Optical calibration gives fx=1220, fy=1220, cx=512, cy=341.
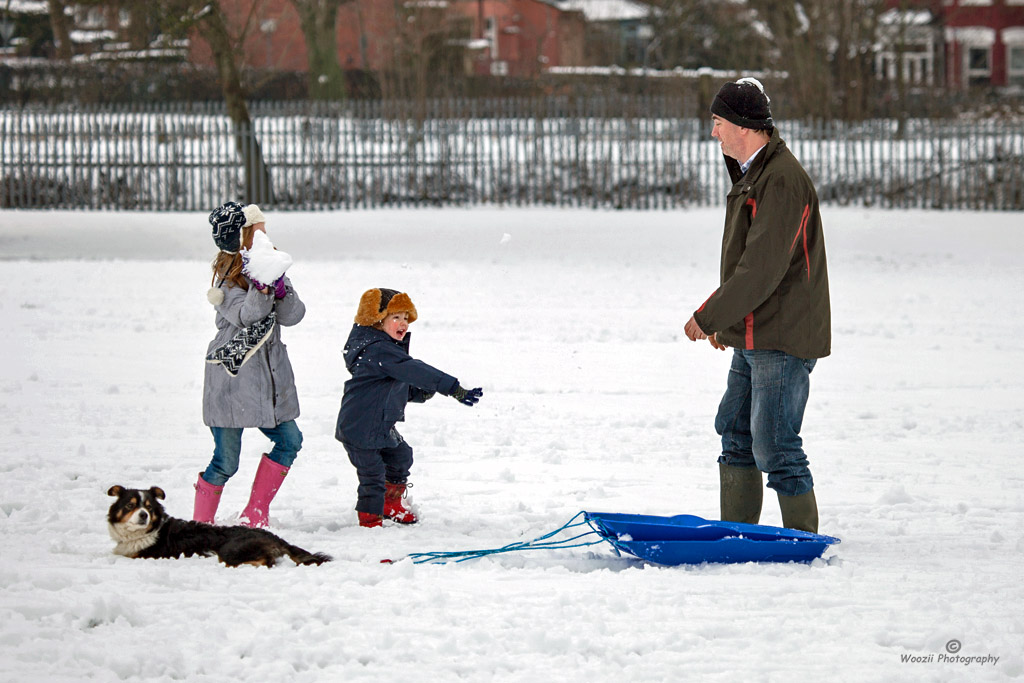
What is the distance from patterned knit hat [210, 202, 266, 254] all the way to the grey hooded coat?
174mm

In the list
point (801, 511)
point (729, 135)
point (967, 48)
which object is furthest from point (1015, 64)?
point (801, 511)

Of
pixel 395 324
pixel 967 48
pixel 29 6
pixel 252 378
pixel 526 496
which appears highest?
pixel 29 6

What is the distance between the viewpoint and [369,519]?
16.2 ft

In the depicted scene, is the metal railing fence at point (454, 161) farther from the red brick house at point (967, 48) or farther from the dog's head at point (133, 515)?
the dog's head at point (133, 515)

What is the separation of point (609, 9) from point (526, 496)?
1836 inches

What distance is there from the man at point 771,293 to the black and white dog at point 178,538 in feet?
5.51

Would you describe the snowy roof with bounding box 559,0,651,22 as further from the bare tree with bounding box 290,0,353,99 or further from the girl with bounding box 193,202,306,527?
the girl with bounding box 193,202,306,527

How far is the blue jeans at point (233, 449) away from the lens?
4.86 m

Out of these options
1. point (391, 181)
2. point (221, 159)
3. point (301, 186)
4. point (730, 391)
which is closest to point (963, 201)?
point (391, 181)

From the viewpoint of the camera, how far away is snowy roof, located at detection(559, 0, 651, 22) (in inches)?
1865

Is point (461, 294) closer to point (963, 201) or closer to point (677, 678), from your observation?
point (677, 678)

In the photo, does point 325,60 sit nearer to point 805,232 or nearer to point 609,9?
point 609,9

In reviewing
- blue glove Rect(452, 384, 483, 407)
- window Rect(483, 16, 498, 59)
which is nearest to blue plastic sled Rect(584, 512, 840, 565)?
blue glove Rect(452, 384, 483, 407)

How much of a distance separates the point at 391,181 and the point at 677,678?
20.2 meters
